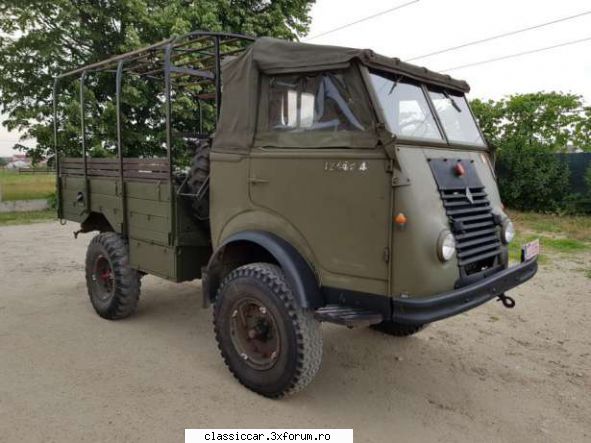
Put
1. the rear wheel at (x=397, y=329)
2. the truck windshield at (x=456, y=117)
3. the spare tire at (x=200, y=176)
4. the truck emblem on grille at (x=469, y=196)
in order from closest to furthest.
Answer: the truck emblem on grille at (x=469, y=196) < the truck windshield at (x=456, y=117) < the spare tire at (x=200, y=176) < the rear wheel at (x=397, y=329)

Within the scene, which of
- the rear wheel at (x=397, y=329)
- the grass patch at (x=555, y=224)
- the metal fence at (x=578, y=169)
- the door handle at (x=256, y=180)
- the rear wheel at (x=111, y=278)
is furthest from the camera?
the metal fence at (x=578, y=169)

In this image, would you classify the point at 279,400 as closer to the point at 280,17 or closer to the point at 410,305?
the point at 410,305

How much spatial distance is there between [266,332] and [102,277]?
2557 mm

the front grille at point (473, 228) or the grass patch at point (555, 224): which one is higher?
the front grille at point (473, 228)

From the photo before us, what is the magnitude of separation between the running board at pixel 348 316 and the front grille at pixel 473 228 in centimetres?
68

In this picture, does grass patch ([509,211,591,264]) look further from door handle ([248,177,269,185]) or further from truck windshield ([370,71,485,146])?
door handle ([248,177,269,185])

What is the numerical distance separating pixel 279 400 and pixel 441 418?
1.07 meters

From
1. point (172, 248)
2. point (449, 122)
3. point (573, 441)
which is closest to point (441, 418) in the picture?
point (573, 441)

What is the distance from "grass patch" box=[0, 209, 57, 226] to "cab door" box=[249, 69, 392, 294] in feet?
37.0

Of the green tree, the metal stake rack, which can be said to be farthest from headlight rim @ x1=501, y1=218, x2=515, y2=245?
the green tree

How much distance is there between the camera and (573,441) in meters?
3.05

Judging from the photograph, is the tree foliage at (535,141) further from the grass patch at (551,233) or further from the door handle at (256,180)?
the door handle at (256,180)

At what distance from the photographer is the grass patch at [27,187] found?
15.2m

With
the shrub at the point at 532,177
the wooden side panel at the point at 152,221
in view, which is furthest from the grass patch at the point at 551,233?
the wooden side panel at the point at 152,221
